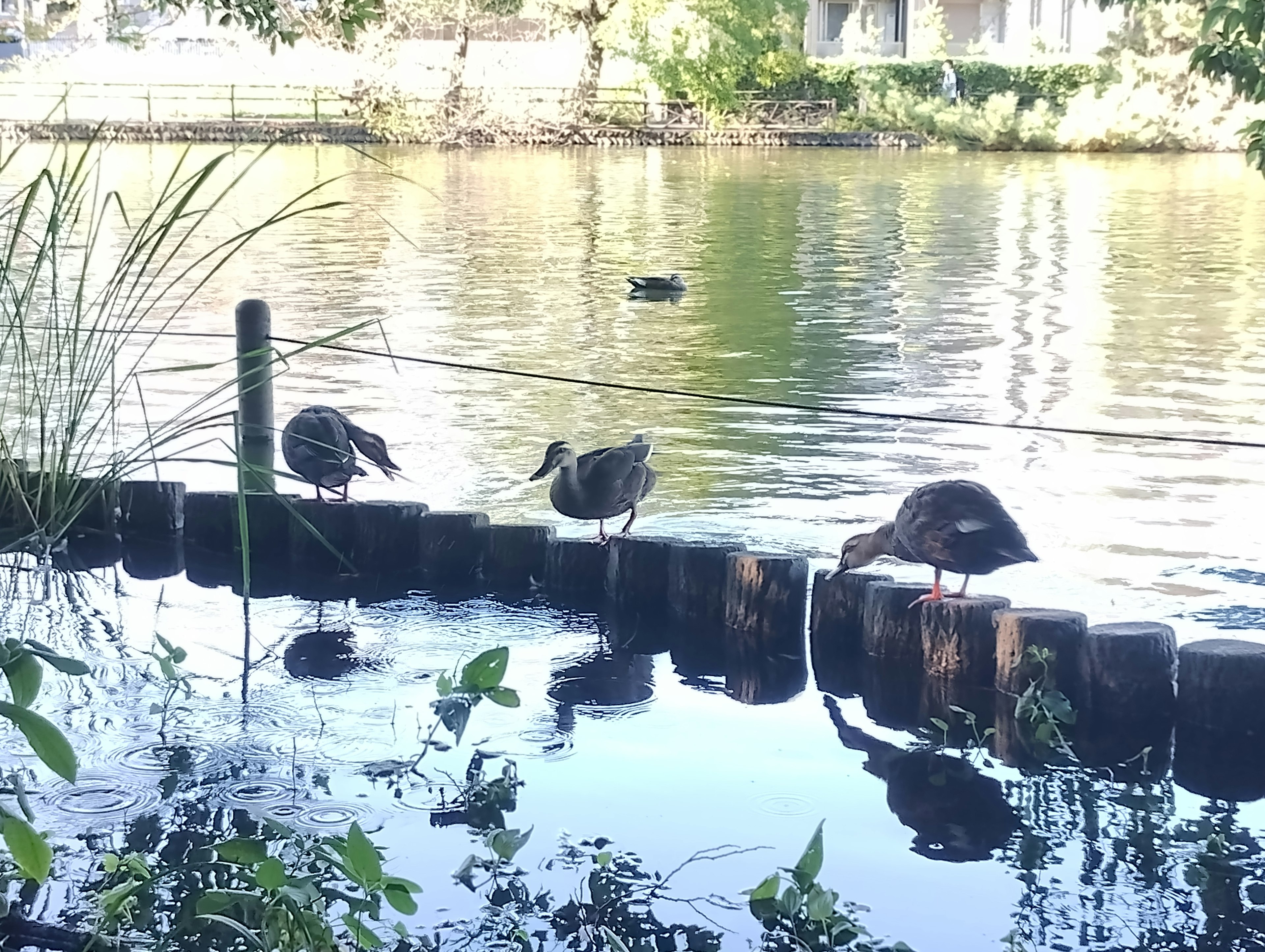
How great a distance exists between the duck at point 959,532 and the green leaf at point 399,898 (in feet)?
8.74

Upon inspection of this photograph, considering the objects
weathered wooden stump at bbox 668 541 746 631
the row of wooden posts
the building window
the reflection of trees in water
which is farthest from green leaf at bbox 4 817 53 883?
the building window

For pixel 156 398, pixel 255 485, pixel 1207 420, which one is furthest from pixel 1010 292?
pixel 255 485

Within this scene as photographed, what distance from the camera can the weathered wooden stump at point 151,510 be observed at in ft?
20.8

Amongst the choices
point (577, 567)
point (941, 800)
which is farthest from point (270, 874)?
point (577, 567)

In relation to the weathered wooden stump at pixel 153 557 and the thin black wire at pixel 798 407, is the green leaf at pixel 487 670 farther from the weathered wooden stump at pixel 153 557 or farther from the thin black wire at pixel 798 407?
the weathered wooden stump at pixel 153 557

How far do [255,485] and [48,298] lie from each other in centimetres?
631

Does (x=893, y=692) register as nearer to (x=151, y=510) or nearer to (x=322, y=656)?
(x=322, y=656)

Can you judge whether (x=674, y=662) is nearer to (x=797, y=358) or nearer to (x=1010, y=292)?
(x=797, y=358)

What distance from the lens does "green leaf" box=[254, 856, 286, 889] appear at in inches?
111

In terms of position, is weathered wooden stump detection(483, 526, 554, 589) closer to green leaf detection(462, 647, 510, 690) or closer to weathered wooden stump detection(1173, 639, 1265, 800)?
green leaf detection(462, 647, 510, 690)

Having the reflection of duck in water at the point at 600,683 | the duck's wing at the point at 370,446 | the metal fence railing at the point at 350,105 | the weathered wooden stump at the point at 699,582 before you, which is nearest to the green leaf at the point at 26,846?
the reflection of duck in water at the point at 600,683

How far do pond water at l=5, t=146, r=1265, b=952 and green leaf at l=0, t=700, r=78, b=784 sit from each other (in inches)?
65.0

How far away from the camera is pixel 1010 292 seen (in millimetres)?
15055

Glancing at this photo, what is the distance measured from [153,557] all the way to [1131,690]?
3.87m
